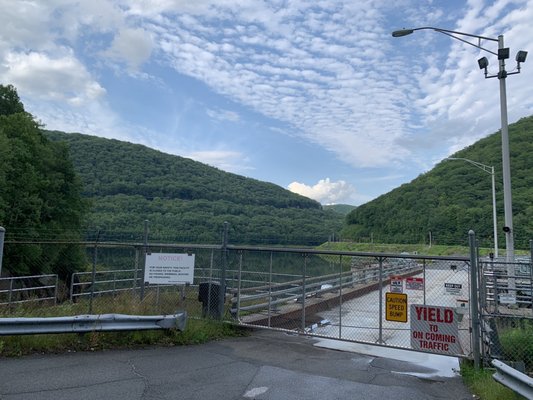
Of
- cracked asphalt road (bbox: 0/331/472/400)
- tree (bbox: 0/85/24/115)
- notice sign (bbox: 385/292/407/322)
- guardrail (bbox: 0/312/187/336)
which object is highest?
tree (bbox: 0/85/24/115)

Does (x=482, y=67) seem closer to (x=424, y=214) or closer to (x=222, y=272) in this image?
(x=222, y=272)

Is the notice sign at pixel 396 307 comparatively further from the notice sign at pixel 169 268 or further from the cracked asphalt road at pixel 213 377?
the notice sign at pixel 169 268

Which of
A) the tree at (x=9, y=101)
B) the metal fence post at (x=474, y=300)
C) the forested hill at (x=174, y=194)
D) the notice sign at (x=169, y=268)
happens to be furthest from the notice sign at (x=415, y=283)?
the tree at (x=9, y=101)

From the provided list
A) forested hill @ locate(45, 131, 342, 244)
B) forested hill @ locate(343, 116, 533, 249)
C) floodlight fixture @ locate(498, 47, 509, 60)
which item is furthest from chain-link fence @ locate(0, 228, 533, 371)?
forested hill @ locate(343, 116, 533, 249)

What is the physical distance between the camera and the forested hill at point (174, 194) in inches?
2062

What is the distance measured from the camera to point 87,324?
23.6 feet

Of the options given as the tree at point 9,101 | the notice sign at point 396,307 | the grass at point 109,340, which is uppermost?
the tree at point 9,101

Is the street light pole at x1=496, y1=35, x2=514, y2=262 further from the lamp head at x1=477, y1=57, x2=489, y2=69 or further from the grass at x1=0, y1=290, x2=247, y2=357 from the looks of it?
the grass at x1=0, y1=290, x2=247, y2=357

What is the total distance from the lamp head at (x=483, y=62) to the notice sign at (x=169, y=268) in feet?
38.9

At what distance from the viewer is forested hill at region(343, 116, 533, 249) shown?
5000 centimetres

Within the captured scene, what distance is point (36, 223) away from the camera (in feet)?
114

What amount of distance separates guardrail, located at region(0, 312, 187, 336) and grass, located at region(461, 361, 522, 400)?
4.75 meters

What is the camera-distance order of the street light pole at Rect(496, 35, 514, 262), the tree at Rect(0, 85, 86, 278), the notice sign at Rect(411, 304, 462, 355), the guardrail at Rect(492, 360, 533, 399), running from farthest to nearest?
the tree at Rect(0, 85, 86, 278)
the street light pole at Rect(496, 35, 514, 262)
the notice sign at Rect(411, 304, 462, 355)
the guardrail at Rect(492, 360, 533, 399)

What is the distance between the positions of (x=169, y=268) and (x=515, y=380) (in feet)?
21.8
